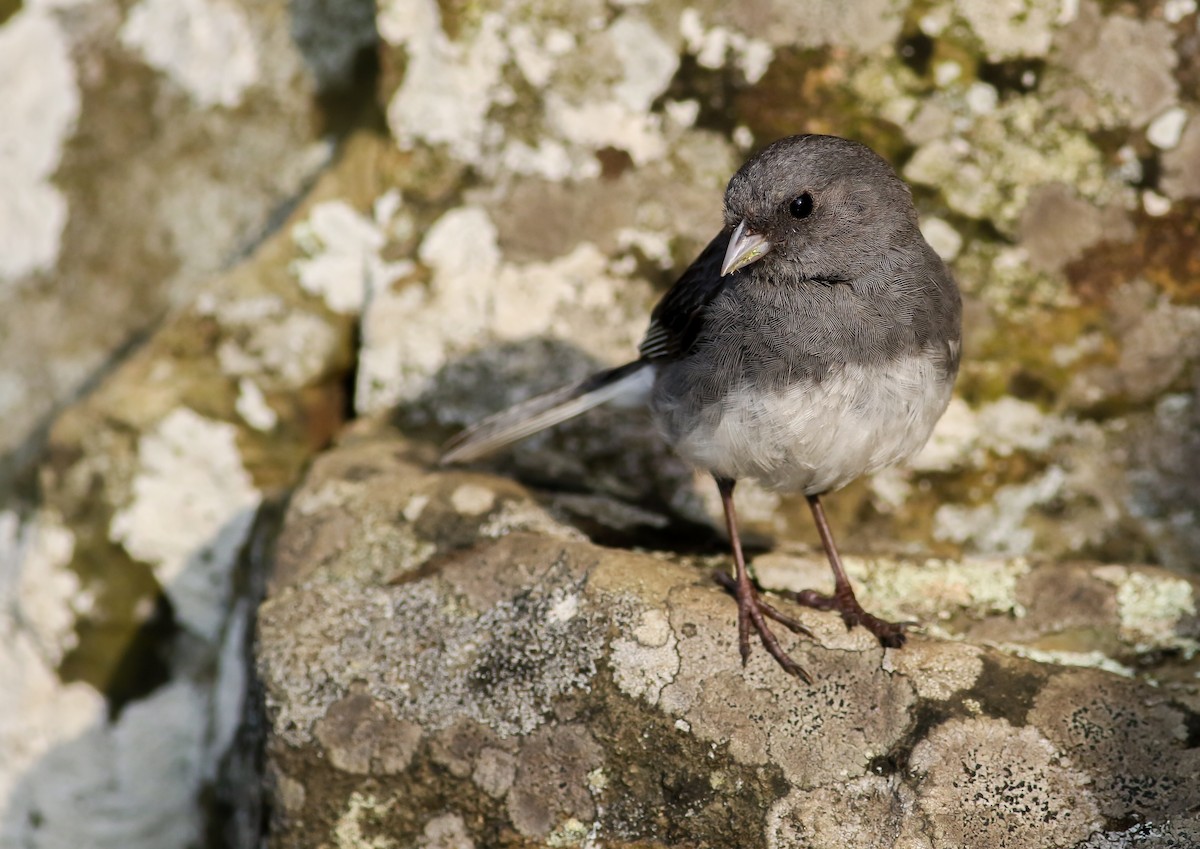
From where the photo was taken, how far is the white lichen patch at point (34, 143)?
579cm

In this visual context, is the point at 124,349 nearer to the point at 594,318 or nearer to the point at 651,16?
the point at 594,318

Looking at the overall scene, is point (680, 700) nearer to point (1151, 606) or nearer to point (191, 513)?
point (1151, 606)

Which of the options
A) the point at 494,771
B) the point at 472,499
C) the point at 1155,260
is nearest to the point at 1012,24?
the point at 1155,260

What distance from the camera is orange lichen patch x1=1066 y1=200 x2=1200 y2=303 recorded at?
448 cm

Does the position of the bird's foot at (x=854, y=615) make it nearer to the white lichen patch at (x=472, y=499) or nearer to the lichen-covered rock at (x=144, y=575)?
the white lichen patch at (x=472, y=499)

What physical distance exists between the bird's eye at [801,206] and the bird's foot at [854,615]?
48.2 inches

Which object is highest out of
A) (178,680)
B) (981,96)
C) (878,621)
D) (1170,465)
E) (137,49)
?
(137,49)

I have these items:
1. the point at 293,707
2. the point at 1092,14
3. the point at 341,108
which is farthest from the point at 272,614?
the point at 1092,14

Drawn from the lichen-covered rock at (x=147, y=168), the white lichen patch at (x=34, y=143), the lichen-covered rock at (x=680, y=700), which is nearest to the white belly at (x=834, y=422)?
the lichen-covered rock at (x=680, y=700)

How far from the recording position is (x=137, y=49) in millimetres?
5840

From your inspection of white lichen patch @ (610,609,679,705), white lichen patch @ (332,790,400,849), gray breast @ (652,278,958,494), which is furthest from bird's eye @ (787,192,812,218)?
white lichen patch @ (332,790,400,849)

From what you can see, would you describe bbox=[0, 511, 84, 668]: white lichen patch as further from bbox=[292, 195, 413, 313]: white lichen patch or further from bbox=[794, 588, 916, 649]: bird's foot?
bbox=[794, 588, 916, 649]: bird's foot

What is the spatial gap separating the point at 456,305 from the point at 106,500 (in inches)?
65.9

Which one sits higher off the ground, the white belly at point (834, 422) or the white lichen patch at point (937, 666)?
the white belly at point (834, 422)
